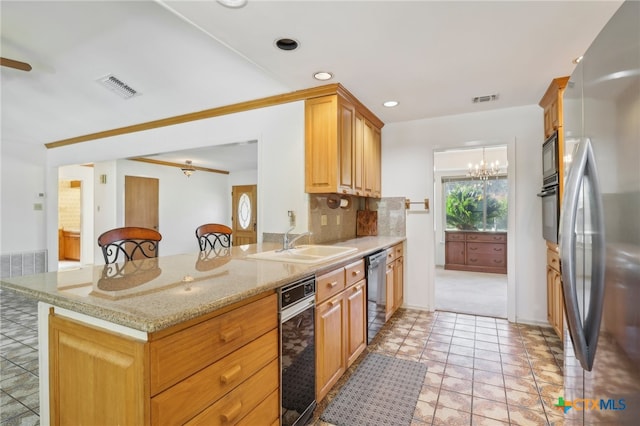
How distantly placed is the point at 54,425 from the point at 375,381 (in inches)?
70.6

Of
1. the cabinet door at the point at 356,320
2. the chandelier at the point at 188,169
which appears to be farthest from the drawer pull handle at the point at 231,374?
the chandelier at the point at 188,169

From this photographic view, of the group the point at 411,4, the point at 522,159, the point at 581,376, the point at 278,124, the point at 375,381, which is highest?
the point at 411,4

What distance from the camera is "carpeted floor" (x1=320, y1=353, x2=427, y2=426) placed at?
1862mm

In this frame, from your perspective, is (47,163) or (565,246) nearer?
(565,246)

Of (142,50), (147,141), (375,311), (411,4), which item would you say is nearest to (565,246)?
(411,4)

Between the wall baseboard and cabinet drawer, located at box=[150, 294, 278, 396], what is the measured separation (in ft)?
18.7

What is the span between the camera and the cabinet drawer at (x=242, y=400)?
112cm

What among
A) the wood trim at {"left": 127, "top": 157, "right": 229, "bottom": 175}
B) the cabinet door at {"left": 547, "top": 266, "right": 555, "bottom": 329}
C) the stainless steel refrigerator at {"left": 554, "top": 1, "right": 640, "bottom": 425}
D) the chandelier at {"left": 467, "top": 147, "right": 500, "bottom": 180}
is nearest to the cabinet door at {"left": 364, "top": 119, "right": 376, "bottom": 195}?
the cabinet door at {"left": 547, "top": 266, "right": 555, "bottom": 329}

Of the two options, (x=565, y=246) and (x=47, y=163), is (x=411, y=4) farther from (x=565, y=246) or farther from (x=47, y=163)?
(x=47, y=163)

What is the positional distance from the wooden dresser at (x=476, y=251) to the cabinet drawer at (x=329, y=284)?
4.95 meters

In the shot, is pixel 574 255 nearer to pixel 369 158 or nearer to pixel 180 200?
pixel 369 158

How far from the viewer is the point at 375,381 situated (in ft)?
7.38

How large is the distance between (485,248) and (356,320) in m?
4.78

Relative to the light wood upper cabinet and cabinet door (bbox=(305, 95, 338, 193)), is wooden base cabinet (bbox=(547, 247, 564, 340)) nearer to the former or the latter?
the light wood upper cabinet
